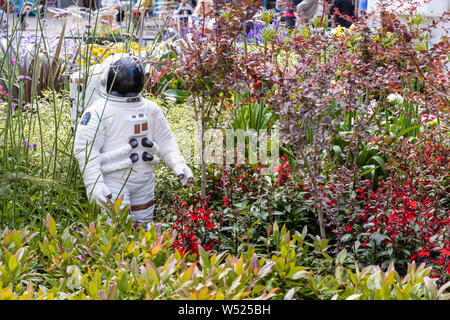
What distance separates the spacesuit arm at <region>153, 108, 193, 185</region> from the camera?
3.35m

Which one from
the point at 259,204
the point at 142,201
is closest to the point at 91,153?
the point at 142,201

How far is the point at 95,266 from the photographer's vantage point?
227cm

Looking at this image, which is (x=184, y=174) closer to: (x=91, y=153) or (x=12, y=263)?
(x=91, y=153)

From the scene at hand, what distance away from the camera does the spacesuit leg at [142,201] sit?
10.9 feet

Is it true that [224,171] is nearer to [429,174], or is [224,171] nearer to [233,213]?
[233,213]

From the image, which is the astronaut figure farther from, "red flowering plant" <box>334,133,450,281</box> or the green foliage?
"red flowering plant" <box>334,133,450,281</box>

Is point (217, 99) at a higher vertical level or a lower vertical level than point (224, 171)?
higher

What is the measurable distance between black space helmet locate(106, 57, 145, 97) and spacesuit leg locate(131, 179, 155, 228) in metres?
0.52

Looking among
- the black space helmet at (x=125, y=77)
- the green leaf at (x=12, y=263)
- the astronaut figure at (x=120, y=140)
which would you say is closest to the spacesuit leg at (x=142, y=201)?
the astronaut figure at (x=120, y=140)

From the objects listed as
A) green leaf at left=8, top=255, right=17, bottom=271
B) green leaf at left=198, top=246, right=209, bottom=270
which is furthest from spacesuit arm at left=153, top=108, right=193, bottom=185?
green leaf at left=8, top=255, right=17, bottom=271

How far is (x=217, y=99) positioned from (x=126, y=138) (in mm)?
618
